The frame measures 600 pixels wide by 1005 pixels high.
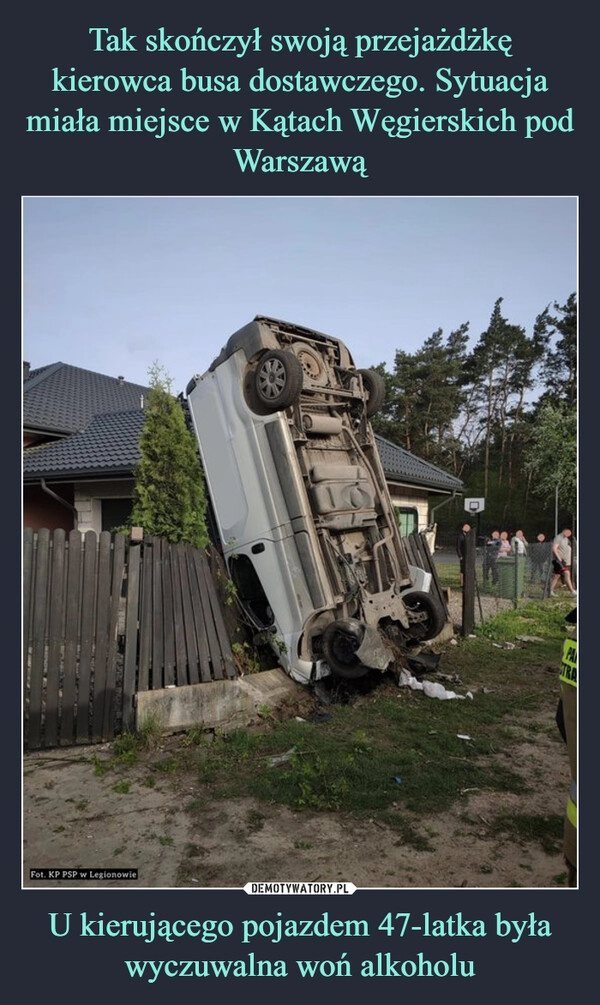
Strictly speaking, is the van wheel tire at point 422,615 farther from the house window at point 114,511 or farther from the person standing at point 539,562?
the person standing at point 539,562

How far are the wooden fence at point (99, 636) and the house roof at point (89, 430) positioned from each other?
3.48 m

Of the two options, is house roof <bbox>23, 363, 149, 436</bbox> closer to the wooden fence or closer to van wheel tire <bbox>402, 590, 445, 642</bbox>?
the wooden fence

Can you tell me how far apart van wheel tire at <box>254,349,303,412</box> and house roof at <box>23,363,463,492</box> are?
3.00m

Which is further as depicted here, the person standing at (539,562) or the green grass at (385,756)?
the person standing at (539,562)

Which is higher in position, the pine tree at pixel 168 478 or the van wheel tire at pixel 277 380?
the van wheel tire at pixel 277 380

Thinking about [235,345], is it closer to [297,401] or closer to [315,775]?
[297,401]

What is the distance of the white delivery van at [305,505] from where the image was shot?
19.4 feet

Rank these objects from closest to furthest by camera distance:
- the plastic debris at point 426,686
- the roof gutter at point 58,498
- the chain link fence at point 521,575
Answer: the plastic debris at point 426,686 → the roof gutter at point 58,498 → the chain link fence at point 521,575

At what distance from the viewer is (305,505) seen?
5910 mm

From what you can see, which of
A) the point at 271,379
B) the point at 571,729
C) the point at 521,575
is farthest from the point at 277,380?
the point at 521,575

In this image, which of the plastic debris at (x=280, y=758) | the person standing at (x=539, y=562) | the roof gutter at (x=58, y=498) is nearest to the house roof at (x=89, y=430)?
the roof gutter at (x=58, y=498)

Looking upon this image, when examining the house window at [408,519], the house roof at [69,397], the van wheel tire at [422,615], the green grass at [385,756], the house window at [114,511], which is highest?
the house roof at [69,397]

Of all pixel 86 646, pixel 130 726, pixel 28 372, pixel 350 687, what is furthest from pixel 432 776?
pixel 28 372

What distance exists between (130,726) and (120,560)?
4.80 feet
